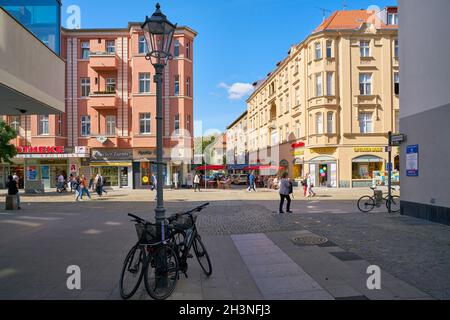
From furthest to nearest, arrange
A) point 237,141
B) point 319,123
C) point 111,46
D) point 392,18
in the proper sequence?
point 237,141, point 392,18, point 111,46, point 319,123

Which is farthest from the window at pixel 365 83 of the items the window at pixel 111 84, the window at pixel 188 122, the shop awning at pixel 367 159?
the window at pixel 111 84

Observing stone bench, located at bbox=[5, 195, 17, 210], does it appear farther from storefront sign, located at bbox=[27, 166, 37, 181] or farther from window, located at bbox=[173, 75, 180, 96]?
storefront sign, located at bbox=[27, 166, 37, 181]

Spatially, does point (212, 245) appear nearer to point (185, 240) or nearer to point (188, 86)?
point (185, 240)

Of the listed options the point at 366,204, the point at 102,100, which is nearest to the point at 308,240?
the point at 366,204

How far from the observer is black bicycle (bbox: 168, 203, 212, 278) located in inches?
200

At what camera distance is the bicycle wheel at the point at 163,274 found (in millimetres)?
4539

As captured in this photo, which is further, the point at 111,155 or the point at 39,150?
the point at 111,155

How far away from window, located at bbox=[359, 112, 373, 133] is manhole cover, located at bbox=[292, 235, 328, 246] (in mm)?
27003

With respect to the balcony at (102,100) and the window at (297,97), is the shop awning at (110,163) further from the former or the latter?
the window at (297,97)

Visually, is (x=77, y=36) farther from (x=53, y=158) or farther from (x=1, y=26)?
(x=1, y=26)

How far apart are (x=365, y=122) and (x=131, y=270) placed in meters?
32.1

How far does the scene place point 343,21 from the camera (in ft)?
→ 112

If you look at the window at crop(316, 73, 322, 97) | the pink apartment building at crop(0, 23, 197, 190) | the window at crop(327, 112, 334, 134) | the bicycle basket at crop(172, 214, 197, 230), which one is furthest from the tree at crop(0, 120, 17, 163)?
the window at crop(327, 112, 334, 134)

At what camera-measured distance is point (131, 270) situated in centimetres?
457
